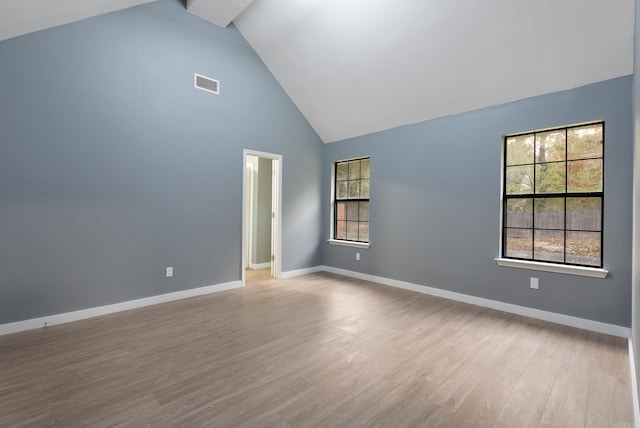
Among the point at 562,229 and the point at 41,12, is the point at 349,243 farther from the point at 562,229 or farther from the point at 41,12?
the point at 41,12

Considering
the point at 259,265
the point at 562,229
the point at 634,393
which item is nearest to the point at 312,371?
the point at 634,393

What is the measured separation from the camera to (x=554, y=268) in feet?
10.3

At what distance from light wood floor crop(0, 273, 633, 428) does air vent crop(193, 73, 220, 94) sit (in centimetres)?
294

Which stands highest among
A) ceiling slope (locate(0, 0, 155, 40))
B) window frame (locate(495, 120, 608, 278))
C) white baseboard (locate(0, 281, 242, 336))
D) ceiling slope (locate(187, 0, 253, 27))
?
ceiling slope (locate(187, 0, 253, 27))

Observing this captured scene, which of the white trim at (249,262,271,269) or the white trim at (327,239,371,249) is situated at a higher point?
the white trim at (327,239,371,249)

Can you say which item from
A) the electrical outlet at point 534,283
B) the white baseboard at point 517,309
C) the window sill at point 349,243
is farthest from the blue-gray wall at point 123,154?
the electrical outlet at point 534,283

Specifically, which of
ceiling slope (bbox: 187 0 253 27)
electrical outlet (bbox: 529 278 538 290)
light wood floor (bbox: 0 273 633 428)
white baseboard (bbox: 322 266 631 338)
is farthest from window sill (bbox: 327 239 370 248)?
ceiling slope (bbox: 187 0 253 27)

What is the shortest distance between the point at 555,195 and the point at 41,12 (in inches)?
210

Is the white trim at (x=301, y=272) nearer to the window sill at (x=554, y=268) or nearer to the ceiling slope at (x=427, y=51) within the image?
the ceiling slope at (x=427, y=51)

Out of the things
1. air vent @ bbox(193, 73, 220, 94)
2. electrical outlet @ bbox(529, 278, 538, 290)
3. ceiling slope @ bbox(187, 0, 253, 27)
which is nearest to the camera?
electrical outlet @ bbox(529, 278, 538, 290)

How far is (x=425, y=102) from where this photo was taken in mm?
3998

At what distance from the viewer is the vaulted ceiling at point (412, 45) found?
266 centimetres

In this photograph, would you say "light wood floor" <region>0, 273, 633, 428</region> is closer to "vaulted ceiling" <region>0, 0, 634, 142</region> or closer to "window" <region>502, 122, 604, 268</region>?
"window" <region>502, 122, 604, 268</region>

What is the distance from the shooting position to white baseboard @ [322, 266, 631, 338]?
285 cm
